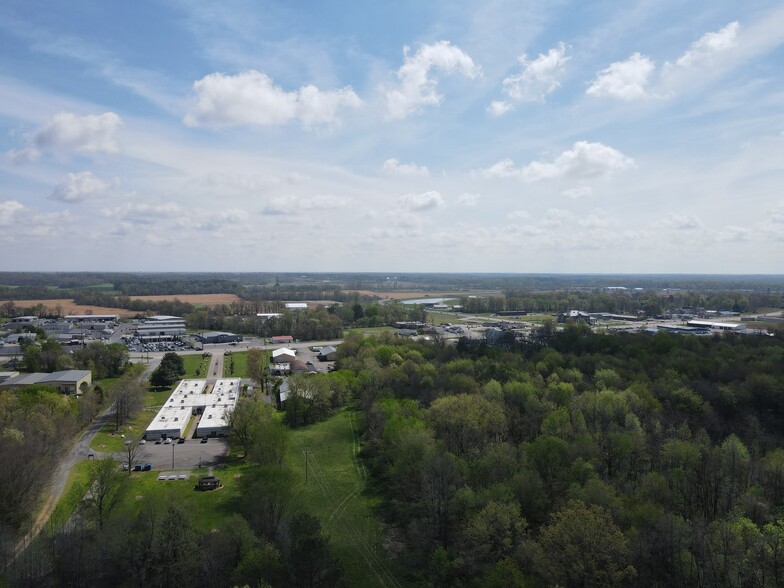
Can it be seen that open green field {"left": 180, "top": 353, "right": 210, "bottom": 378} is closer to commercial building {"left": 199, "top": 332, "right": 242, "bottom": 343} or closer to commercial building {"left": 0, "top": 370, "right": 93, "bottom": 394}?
commercial building {"left": 199, "top": 332, "right": 242, "bottom": 343}

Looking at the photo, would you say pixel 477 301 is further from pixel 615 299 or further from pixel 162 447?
pixel 162 447

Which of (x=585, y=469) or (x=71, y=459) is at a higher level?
(x=585, y=469)

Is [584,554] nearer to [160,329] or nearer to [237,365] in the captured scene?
[237,365]

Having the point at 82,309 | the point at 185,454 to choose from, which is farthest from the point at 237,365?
the point at 82,309

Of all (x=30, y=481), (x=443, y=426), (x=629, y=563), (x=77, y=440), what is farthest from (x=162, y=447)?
(x=629, y=563)

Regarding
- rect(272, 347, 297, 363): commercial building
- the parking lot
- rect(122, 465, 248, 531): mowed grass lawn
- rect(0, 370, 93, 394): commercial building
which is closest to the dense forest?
rect(122, 465, 248, 531): mowed grass lawn

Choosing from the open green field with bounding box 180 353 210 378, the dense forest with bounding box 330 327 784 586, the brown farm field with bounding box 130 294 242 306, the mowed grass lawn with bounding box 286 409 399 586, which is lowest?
the mowed grass lawn with bounding box 286 409 399 586

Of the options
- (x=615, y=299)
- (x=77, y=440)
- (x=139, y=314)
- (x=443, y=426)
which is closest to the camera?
(x=443, y=426)
